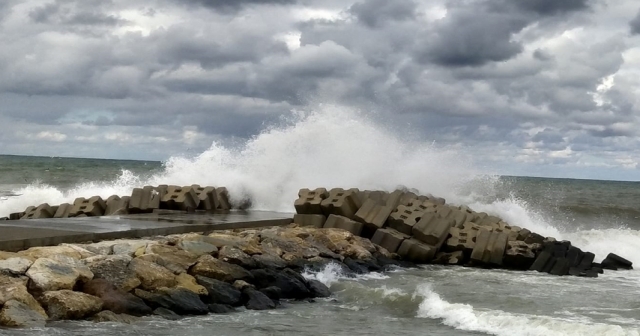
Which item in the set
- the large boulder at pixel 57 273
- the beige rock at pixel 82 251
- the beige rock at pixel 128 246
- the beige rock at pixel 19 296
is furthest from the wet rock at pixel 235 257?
the beige rock at pixel 19 296

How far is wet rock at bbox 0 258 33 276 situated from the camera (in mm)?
8070

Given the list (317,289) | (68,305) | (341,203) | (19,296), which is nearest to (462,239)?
(341,203)

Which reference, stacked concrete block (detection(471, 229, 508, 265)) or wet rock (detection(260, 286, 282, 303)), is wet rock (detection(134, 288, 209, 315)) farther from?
stacked concrete block (detection(471, 229, 508, 265))

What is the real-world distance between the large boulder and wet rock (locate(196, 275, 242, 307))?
4.84 ft

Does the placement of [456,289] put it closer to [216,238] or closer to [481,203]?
[216,238]

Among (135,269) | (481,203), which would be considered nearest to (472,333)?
(135,269)

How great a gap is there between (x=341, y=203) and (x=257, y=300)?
5448 mm

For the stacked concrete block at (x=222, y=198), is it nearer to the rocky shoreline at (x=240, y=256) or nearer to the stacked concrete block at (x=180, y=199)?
the rocky shoreline at (x=240, y=256)

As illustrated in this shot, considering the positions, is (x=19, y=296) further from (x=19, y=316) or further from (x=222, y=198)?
(x=222, y=198)

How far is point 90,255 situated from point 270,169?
10343 millimetres

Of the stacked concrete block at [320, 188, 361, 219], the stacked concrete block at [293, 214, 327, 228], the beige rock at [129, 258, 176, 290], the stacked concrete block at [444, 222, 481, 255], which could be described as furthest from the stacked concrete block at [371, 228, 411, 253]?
the beige rock at [129, 258, 176, 290]

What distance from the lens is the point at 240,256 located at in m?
10.5

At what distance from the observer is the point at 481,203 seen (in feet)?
70.9

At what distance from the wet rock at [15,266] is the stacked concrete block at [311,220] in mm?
6883
